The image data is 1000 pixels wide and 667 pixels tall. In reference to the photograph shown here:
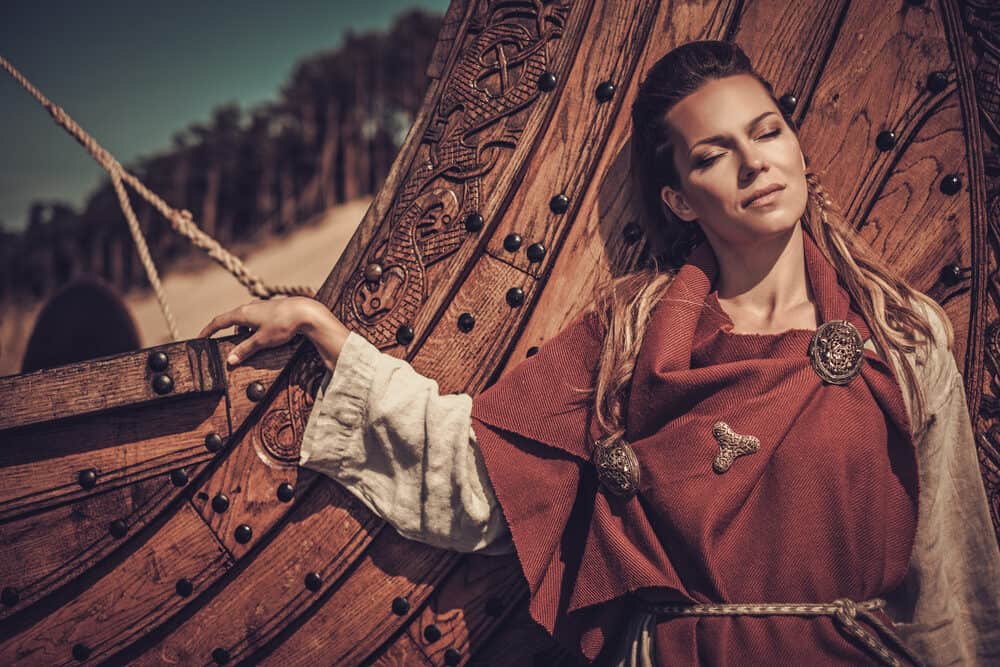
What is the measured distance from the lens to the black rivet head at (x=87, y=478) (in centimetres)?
143

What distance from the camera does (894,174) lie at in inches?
56.1

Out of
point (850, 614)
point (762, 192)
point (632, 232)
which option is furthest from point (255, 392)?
point (850, 614)

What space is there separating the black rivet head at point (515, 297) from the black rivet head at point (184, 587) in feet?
3.03

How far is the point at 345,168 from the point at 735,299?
2048cm

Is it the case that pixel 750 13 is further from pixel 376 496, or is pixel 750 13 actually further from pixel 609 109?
pixel 376 496

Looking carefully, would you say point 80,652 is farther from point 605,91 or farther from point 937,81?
point 937,81

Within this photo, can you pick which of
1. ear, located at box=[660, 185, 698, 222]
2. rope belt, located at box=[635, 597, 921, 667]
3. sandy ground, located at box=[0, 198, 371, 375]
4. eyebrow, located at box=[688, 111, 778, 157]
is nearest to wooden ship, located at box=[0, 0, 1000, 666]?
ear, located at box=[660, 185, 698, 222]

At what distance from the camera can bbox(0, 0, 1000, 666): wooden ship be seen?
1.42 m

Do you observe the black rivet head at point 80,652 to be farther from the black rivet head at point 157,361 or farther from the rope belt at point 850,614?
the rope belt at point 850,614

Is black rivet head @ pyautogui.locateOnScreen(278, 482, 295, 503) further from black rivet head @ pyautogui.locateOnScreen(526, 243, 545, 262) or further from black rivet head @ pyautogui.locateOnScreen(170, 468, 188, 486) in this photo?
black rivet head @ pyautogui.locateOnScreen(526, 243, 545, 262)

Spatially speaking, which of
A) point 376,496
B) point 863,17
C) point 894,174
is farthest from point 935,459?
point 376,496

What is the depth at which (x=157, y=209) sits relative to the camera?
181cm

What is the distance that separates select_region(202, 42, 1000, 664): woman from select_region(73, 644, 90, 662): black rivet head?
25.1 inches

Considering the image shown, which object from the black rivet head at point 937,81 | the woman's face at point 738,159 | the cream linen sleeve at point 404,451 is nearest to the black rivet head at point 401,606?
the cream linen sleeve at point 404,451
